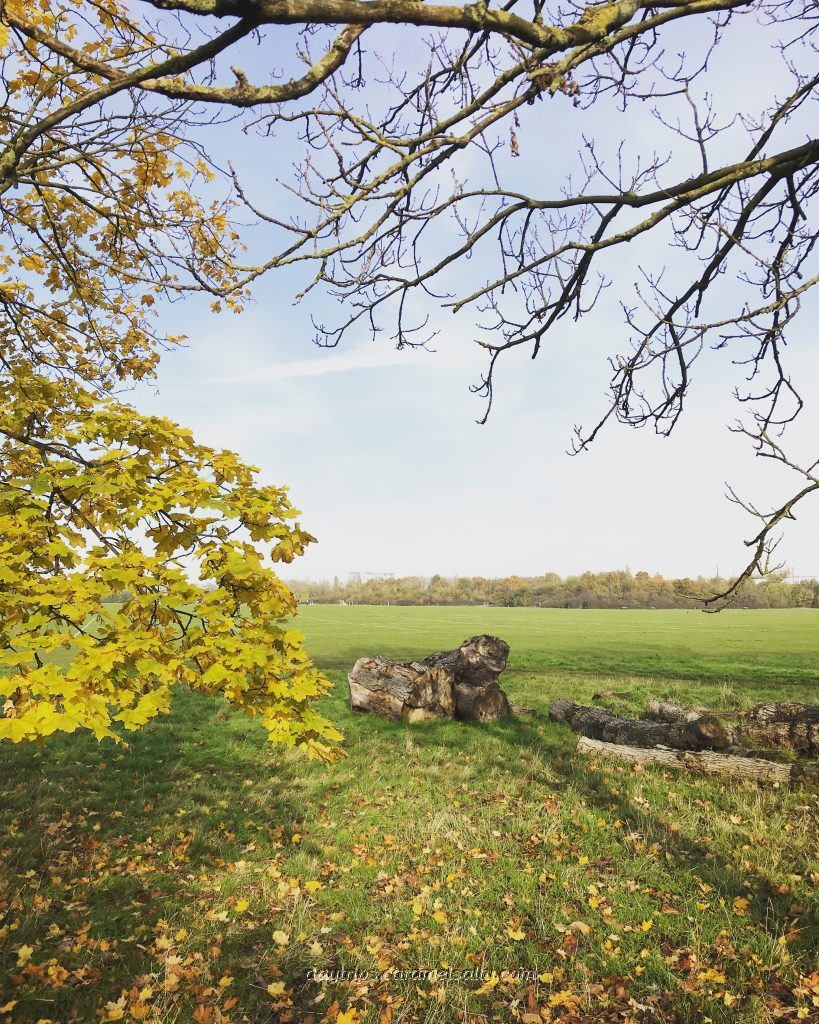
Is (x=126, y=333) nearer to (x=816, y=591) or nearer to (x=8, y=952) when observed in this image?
(x=8, y=952)

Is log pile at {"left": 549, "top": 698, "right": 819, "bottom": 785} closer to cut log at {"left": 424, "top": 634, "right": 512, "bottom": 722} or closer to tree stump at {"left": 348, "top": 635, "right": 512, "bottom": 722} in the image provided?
cut log at {"left": 424, "top": 634, "right": 512, "bottom": 722}

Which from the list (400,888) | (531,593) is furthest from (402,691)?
(531,593)

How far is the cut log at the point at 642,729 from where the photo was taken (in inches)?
338

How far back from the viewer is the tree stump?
11703 millimetres

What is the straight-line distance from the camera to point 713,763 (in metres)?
8.02

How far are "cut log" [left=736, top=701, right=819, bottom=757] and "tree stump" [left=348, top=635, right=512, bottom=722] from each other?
4.47 meters

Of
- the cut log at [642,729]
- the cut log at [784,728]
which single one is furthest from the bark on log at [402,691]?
→ the cut log at [784,728]

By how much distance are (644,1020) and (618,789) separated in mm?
4029

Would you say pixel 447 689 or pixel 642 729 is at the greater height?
pixel 447 689

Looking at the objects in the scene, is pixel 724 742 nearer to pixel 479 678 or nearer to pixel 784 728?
pixel 784 728

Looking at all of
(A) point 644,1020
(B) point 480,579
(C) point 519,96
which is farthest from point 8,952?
(B) point 480,579

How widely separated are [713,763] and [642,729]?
5.09 feet

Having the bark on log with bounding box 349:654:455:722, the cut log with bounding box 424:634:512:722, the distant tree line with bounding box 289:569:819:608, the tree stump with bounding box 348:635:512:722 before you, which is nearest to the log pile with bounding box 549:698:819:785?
the cut log with bounding box 424:634:512:722

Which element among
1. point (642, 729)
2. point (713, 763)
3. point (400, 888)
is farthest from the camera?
point (642, 729)
